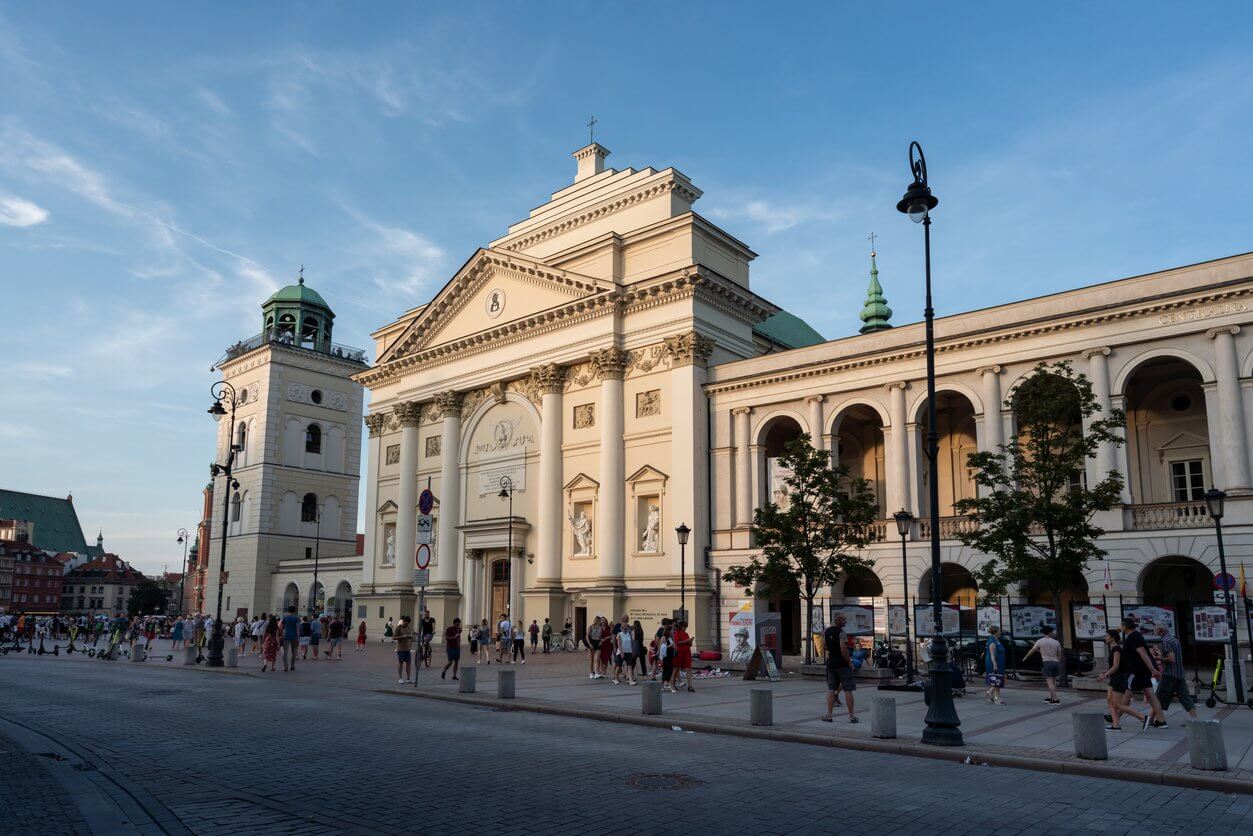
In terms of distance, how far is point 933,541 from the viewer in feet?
49.7

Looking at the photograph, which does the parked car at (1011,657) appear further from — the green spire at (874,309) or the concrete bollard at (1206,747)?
the green spire at (874,309)

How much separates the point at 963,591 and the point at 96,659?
3615 cm

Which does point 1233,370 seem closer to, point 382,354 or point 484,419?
point 484,419

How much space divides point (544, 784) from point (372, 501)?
46.2 m

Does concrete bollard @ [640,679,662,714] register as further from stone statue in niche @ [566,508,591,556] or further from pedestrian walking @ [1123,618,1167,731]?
stone statue in niche @ [566,508,591,556]

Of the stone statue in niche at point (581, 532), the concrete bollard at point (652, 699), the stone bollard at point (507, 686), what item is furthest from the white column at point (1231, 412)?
the stone statue in niche at point (581, 532)

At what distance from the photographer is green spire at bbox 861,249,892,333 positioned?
225 feet

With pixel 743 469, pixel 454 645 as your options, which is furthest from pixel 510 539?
pixel 454 645

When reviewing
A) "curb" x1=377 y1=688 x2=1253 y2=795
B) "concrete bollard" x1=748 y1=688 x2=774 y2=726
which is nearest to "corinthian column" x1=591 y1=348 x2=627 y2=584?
"curb" x1=377 y1=688 x2=1253 y2=795

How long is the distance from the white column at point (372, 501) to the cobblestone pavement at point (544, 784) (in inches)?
1421

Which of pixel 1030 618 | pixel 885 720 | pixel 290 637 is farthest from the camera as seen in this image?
pixel 290 637

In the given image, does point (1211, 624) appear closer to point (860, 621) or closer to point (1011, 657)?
point (1011, 657)

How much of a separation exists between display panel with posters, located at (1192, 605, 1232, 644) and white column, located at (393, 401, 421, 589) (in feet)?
122

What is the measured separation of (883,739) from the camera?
14.4 meters
